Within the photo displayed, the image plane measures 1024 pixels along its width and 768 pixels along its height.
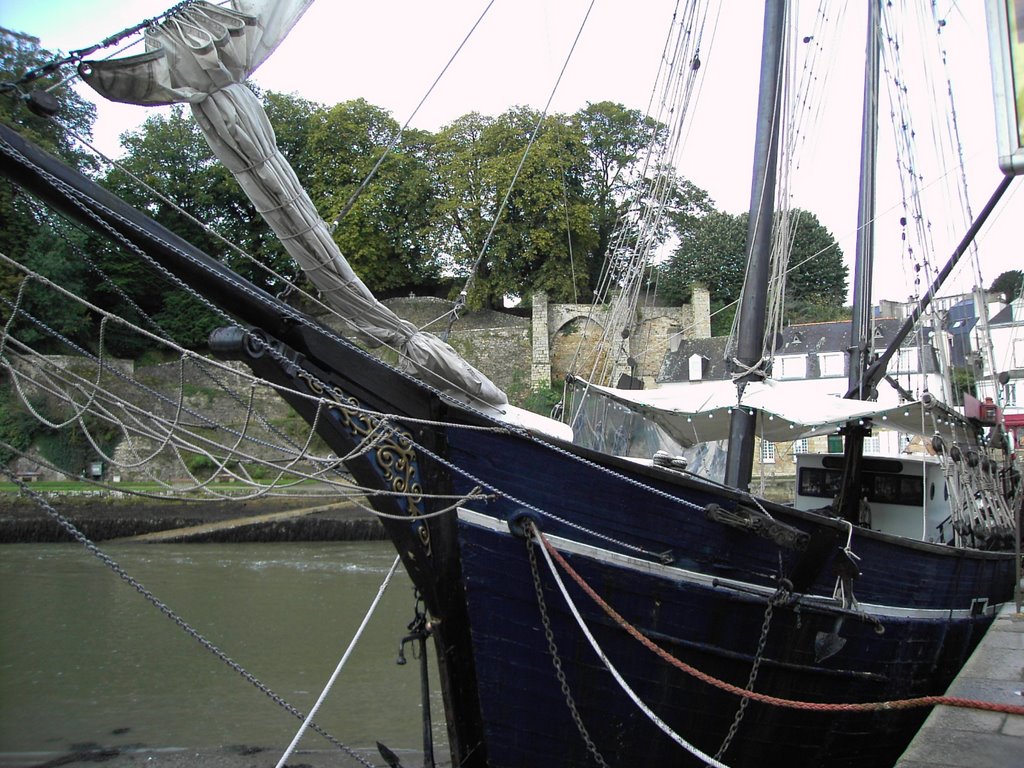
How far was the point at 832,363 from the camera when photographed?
31.6 m

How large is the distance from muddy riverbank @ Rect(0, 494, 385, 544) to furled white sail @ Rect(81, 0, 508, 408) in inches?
721

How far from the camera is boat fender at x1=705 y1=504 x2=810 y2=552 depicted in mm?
5234

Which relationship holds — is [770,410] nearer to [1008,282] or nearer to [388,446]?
[388,446]

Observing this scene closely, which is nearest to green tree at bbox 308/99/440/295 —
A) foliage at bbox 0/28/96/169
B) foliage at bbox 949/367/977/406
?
foliage at bbox 0/28/96/169

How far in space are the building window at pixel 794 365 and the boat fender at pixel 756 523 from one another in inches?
1087

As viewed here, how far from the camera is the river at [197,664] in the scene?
7.98 m

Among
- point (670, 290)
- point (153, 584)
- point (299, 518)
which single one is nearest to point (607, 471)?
point (153, 584)

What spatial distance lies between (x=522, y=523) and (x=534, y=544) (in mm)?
148

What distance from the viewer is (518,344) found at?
127ft

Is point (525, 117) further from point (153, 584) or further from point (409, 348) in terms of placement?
point (409, 348)

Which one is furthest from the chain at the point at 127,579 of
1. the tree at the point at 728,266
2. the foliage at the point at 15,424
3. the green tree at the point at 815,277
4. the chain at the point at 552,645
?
the green tree at the point at 815,277

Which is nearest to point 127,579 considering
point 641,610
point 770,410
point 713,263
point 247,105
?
point 247,105

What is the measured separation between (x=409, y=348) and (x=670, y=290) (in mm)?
37253

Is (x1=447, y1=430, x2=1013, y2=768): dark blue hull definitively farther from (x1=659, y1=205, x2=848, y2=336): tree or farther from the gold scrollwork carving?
(x1=659, y1=205, x2=848, y2=336): tree
